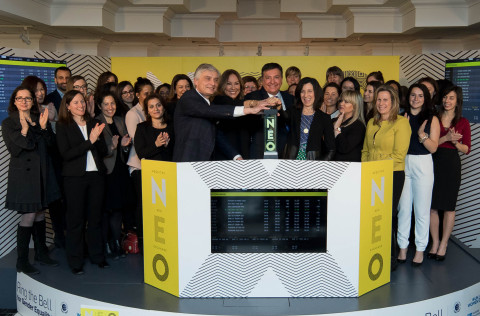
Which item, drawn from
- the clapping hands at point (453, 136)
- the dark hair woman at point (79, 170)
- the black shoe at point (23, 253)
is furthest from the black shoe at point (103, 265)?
the clapping hands at point (453, 136)

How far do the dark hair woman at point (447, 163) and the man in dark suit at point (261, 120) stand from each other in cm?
154

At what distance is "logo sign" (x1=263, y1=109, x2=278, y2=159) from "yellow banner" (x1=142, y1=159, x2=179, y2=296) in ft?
2.37

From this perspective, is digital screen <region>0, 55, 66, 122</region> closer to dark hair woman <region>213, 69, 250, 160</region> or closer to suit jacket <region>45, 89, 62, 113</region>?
suit jacket <region>45, 89, 62, 113</region>

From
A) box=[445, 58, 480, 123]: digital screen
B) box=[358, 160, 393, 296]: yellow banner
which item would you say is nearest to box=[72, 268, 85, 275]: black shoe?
box=[358, 160, 393, 296]: yellow banner

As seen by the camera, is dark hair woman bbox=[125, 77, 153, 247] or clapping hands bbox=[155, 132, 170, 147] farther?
dark hair woman bbox=[125, 77, 153, 247]

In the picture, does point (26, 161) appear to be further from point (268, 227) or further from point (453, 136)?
point (453, 136)

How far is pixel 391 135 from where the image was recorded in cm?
454

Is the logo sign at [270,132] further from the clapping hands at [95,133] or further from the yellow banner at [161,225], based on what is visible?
the clapping hands at [95,133]

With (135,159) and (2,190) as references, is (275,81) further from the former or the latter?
(2,190)

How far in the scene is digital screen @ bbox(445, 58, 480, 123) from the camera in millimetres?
5805

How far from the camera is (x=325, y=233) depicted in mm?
4012

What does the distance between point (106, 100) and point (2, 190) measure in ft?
5.02

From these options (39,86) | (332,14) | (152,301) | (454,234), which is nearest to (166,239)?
(152,301)

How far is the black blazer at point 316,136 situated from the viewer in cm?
449
